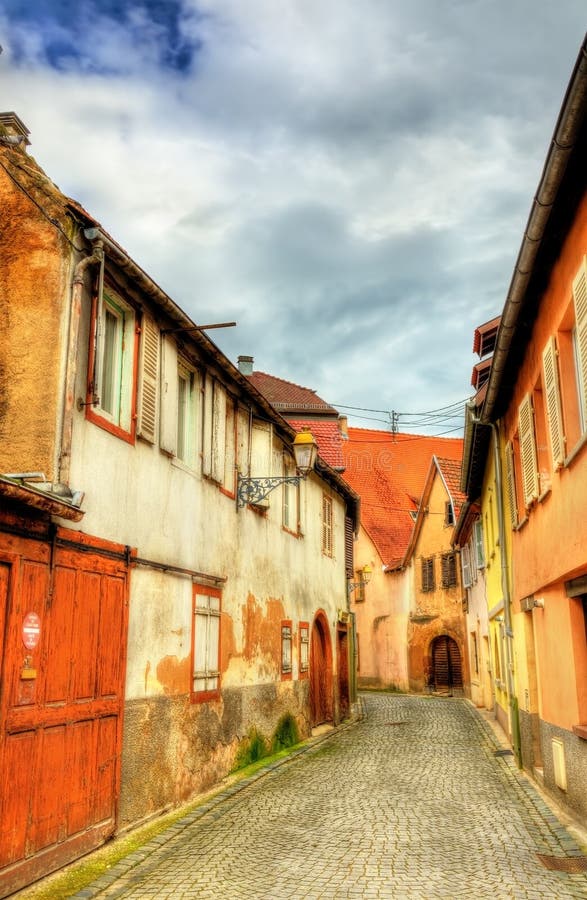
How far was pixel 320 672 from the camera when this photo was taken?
19641 mm

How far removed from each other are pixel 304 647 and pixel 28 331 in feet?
37.9

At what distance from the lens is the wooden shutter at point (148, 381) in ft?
31.4

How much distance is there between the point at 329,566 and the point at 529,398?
429 inches

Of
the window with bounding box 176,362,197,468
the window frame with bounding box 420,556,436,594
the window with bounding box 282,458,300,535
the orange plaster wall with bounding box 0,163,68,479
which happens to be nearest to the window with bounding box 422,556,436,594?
the window frame with bounding box 420,556,436,594

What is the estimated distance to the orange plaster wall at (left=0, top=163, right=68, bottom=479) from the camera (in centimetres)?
746

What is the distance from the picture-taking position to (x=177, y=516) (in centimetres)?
1063

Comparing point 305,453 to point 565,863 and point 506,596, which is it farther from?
point 565,863

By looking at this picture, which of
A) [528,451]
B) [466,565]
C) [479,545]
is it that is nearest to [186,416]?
[528,451]

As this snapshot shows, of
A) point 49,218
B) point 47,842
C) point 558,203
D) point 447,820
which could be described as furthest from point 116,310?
point 447,820

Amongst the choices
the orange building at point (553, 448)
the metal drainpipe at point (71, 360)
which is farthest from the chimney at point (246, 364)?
the metal drainpipe at point (71, 360)

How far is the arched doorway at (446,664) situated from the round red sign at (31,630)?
26.3m

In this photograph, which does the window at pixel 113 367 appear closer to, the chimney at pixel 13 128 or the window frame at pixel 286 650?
the chimney at pixel 13 128

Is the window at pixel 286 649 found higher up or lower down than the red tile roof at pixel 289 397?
lower down

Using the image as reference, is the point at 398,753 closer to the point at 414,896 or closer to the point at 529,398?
the point at 529,398
